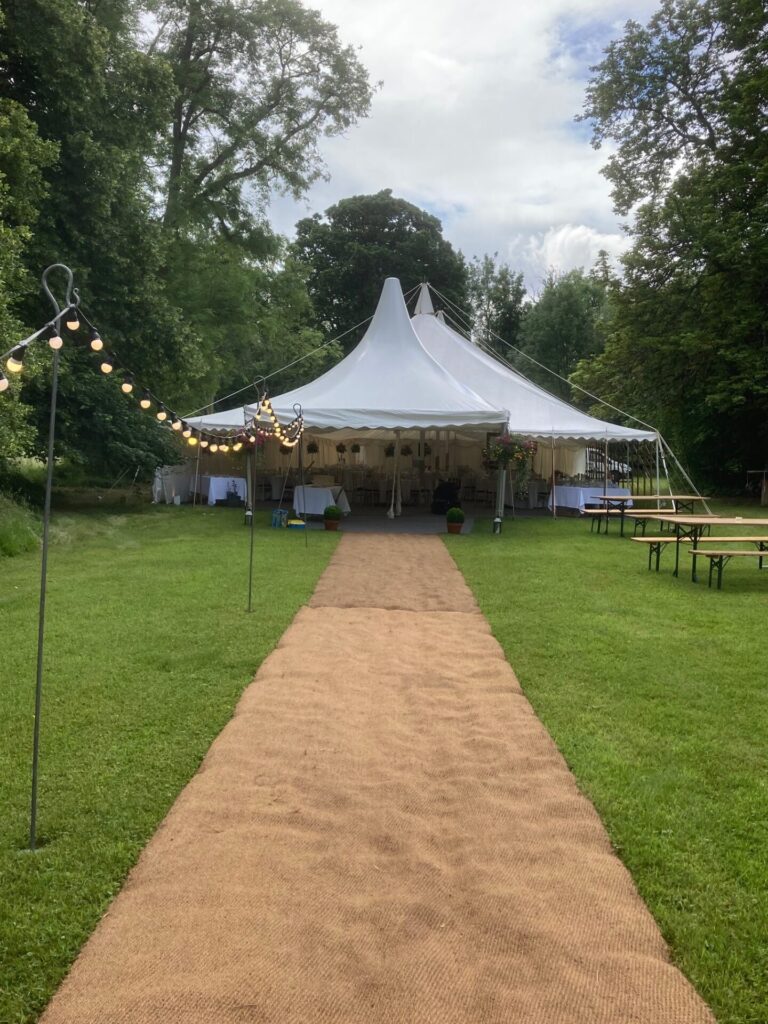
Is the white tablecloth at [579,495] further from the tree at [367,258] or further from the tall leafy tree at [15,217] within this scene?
the tree at [367,258]

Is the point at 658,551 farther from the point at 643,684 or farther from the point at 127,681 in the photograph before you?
the point at 127,681

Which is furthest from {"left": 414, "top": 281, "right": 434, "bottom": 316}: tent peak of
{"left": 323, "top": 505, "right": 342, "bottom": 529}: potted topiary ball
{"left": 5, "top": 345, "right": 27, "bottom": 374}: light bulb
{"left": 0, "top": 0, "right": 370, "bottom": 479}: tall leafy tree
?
{"left": 5, "top": 345, "right": 27, "bottom": 374}: light bulb

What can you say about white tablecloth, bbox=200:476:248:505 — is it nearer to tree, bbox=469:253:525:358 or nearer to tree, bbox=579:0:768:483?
tree, bbox=579:0:768:483

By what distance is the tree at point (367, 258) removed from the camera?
32.7 metres

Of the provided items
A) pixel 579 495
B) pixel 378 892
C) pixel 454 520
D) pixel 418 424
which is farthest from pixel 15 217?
pixel 579 495

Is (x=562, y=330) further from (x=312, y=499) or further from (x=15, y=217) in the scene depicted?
(x=15, y=217)

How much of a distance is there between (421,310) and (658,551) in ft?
38.4

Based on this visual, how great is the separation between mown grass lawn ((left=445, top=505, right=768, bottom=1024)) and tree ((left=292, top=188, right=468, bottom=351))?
27262mm

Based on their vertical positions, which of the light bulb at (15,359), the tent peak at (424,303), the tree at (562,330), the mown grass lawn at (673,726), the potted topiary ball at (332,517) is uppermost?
the tree at (562,330)

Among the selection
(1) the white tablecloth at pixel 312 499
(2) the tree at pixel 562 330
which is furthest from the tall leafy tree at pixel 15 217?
(2) the tree at pixel 562 330

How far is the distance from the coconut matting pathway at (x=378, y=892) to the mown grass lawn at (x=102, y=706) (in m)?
0.14

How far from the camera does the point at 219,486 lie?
53.6 feet

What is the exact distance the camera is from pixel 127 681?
435 cm

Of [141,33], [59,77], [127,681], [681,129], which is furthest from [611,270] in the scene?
[127,681]
